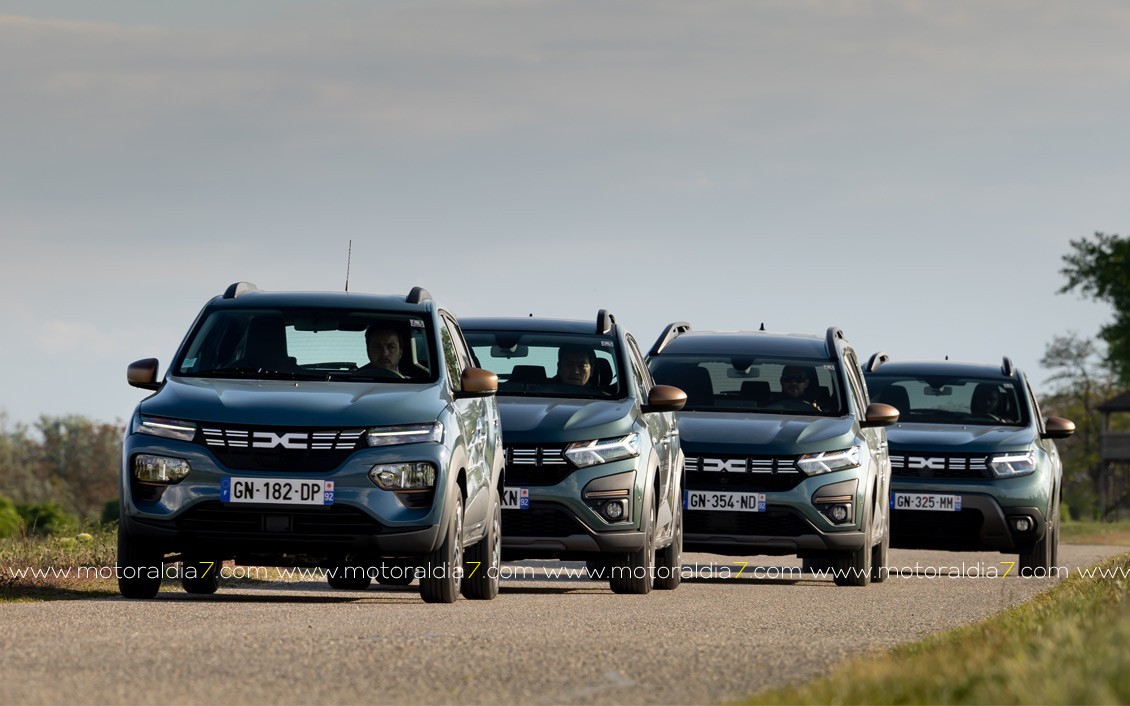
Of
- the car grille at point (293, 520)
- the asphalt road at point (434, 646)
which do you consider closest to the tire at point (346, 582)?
the asphalt road at point (434, 646)

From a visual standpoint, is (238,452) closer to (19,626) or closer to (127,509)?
(127,509)

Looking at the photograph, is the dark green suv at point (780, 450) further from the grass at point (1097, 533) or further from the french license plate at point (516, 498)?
the grass at point (1097, 533)

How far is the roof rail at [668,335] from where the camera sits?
18.4 m

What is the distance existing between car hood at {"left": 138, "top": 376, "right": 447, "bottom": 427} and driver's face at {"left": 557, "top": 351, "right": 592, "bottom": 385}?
325cm

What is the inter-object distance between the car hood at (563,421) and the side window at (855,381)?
3539 millimetres

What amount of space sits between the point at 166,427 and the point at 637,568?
4.03m

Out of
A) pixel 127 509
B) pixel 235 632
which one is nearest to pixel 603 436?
pixel 127 509

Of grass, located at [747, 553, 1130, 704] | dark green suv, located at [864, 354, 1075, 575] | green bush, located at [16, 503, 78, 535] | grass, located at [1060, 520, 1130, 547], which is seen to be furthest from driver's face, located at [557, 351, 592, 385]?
grass, located at [1060, 520, 1130, 547]

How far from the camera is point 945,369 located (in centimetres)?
2116

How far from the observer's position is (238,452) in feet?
38.8

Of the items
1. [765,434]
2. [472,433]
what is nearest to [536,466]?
[472,433]

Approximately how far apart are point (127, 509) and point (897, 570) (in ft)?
37.0

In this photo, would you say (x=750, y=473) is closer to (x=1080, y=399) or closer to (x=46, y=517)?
(x=46, y=517)

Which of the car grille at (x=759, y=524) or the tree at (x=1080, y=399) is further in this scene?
the tree at (x=1080, y=399)
